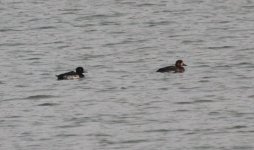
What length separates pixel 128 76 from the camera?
34.6 m

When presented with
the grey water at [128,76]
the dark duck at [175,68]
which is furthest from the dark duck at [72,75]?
the dark duck at [175,68]

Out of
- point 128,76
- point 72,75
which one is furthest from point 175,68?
point 72,75

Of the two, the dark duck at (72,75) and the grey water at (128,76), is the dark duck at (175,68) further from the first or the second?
the dark duck at (72,75)

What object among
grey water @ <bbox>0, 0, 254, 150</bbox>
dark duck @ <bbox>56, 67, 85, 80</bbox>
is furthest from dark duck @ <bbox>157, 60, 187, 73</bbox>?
dark duck @ <bbox>56, 67, 85, 80</bbox>

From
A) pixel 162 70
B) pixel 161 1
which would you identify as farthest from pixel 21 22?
pixel 162 70

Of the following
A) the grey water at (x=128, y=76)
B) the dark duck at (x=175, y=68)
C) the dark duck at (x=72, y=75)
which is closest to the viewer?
the grey water at (x=128, y=76)

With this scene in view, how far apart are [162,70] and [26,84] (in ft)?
13.0

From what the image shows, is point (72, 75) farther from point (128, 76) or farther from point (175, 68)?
point (175, 68)

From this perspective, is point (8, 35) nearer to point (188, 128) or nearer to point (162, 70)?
point (162, 70)

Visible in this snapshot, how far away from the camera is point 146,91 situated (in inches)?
1246

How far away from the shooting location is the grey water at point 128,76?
25781mm

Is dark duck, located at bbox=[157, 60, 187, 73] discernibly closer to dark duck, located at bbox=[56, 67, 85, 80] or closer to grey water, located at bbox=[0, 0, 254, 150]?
grey water, located at bbox=[0, 0, 254, 150]

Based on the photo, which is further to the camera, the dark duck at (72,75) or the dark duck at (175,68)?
the dark duck at (175,68)

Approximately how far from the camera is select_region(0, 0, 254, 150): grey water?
84.6ft
